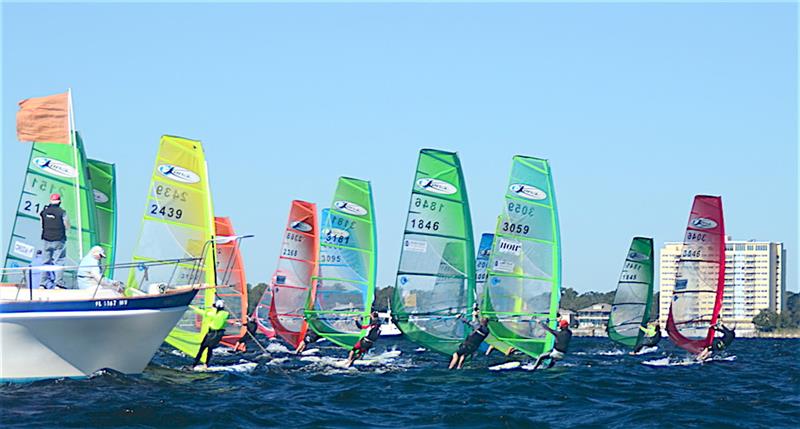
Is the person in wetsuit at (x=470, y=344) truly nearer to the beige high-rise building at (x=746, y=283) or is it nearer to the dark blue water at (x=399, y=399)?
the dark blue water at (x=399, y=399)

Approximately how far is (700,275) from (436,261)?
13.0 meters

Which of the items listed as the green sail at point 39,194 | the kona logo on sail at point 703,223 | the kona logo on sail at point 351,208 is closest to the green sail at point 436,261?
the kona logo on sail at point 351,208

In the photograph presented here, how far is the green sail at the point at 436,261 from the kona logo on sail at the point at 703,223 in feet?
38.7

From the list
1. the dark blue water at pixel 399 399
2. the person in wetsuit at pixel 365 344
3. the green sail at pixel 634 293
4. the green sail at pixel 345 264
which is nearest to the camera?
the dark blue water at pixel 399 399

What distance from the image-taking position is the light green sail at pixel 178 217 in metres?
28.3

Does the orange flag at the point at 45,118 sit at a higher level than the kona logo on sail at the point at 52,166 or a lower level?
higher

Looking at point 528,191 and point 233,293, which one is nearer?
point 528,191

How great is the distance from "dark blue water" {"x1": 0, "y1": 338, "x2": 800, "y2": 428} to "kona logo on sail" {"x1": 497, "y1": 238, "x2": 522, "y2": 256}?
172 inches

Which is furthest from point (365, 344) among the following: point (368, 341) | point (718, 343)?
point (718, 343)

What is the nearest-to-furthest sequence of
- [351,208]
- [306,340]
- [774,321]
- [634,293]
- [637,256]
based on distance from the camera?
[351,208] < [306,340] < [634,293] < [637,256] < [774,321]

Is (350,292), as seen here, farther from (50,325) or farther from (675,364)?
(50,325)

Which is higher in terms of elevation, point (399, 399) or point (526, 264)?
point (526, 264)

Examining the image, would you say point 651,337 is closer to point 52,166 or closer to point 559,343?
point 559,343

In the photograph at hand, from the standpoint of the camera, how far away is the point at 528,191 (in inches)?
1339
